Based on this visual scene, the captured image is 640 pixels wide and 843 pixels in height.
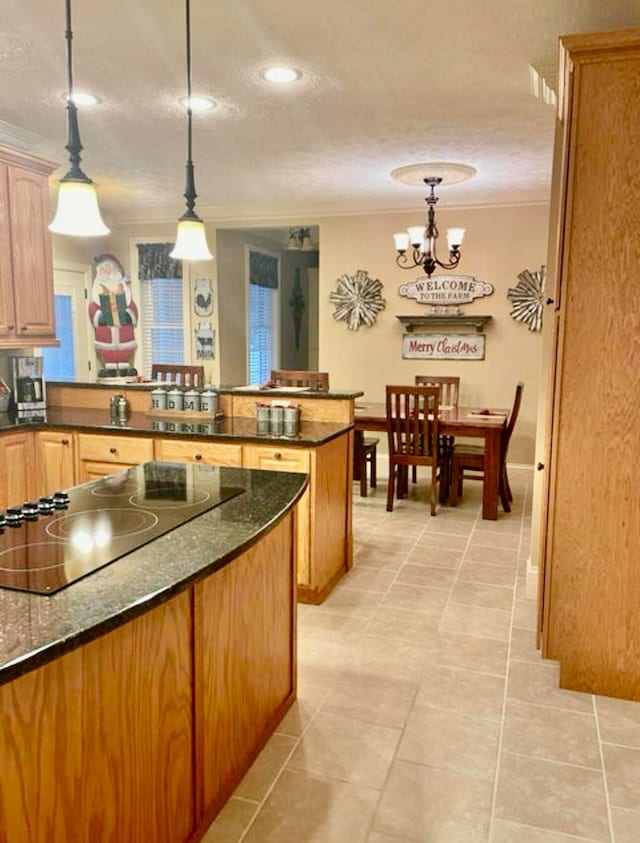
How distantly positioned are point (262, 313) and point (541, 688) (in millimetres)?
6351

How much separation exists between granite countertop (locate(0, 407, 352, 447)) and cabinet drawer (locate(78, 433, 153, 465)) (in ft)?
0.17

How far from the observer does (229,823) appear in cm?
179

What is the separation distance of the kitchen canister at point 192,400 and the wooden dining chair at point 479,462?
2236 mm

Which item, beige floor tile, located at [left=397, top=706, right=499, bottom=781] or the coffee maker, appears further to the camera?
the coffee maker

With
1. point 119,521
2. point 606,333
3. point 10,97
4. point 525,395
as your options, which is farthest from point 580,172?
point 525,395

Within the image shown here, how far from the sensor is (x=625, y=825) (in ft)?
5.90

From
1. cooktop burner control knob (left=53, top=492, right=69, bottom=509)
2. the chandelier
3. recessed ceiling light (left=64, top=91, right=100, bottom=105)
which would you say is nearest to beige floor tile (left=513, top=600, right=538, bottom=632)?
cooktop burner control knob (left=53, top=492, right=69, bottom=509)

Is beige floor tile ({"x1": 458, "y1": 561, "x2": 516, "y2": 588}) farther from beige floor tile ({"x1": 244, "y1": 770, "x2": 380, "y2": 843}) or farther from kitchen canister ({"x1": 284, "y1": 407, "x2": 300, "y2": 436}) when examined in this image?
beige floor tile ({"x1": 244, "y1": 770, "x2": 380, "y2": 843})

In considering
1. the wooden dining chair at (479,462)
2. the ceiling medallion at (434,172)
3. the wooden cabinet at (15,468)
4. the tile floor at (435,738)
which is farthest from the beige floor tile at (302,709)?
the ceiling medallion at (434,172)

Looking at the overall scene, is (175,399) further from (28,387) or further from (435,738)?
(435,738)

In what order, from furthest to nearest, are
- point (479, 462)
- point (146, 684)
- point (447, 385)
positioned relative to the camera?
point (447, 385), point (479, 462), point (146, 684)

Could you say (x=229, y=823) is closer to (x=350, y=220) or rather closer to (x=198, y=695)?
(x=198, y=695)

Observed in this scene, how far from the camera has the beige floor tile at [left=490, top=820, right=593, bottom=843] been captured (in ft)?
5.72

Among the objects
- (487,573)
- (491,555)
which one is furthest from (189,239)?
(491,555)
